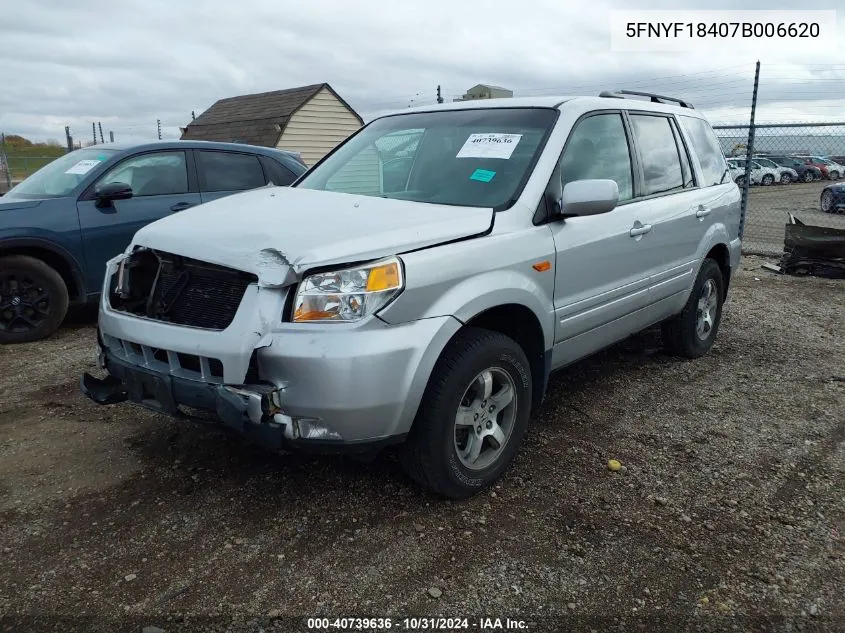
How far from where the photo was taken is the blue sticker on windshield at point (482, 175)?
338 cm

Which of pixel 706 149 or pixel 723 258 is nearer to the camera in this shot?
pixel 706 149

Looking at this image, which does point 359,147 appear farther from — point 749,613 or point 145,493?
point 749,613

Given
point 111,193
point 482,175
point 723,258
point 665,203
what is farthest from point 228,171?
point 723,258

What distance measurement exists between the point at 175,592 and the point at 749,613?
2068 mm

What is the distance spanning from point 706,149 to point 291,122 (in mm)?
16597

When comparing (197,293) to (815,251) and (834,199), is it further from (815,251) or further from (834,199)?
(834,199)

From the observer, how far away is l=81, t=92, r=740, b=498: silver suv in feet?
8.42

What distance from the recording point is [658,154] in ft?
14.7

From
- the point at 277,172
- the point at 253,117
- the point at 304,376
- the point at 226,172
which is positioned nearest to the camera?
the point at 304,376

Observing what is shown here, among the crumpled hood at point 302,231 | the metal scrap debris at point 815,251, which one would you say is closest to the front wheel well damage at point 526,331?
the crumpled hood at point 302,231

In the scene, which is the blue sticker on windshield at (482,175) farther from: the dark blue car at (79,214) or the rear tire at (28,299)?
the rear tire at (28,299)

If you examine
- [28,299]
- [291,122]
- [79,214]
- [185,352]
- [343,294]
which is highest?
[291,122]

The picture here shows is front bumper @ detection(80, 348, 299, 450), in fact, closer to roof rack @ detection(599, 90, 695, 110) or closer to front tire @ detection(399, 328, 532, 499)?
front tire @ detection(399, 328, 532, 499)

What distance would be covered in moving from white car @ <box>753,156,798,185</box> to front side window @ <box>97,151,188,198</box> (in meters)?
32.4
